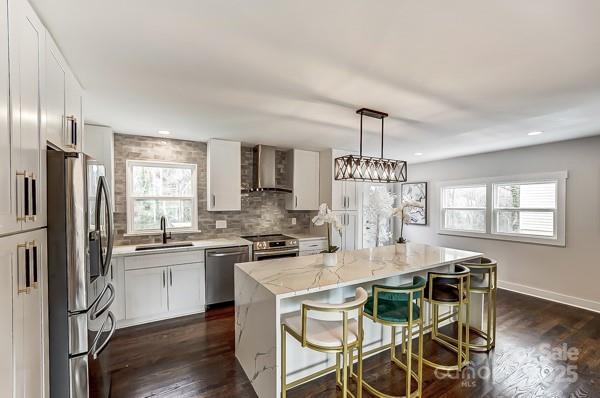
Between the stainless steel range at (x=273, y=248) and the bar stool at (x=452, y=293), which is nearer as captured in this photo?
the bar stool at (x=452, y=293)

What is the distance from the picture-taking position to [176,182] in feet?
13.3

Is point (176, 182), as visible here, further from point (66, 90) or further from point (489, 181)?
point (489, 181)

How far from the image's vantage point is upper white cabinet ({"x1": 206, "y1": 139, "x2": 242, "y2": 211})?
3.98 meters

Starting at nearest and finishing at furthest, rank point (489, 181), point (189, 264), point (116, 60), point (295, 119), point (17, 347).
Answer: point (17, 347)
point (116, 60)
point (295, 119)
point (189, 264)
point (489, 181)

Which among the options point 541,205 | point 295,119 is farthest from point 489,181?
point 295,119

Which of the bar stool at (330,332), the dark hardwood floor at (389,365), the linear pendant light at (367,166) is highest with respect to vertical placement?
the linear pendant light at (367,166)

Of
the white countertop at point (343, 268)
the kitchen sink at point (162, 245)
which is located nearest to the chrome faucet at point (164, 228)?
the kitchen sink at point (162, 245)

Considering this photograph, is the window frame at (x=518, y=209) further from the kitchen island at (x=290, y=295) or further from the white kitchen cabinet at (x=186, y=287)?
the white kitchen cabinet at (x=186, y=287)

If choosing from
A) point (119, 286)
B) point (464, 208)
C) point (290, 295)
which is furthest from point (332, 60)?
point (464, 208)

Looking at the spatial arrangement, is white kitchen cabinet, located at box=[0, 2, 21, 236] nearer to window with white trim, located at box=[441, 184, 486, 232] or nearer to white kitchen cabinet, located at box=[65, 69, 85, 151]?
white kitchen cabinet, located at box=[65, 69, 85, 151]

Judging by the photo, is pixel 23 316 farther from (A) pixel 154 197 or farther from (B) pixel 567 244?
(B) pixel 567 244

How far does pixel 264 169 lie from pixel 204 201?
1.10 m

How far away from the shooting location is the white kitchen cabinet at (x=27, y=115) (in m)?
1.11

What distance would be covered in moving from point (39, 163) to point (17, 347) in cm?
85
